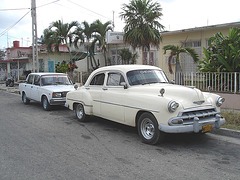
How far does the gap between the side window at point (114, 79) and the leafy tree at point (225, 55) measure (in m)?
5.33

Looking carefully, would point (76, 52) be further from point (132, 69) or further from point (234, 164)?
point (234, 164)

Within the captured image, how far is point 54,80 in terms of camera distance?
459 inches

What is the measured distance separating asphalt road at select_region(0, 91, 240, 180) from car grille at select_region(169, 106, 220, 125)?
64 centimetres

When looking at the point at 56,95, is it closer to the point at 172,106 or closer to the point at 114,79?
the point at 114,79

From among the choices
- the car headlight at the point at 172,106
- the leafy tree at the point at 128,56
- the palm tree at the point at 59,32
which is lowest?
the car headlight at the point at 172,106

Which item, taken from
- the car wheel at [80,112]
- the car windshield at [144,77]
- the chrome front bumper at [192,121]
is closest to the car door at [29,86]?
the car wheel at [80,112]

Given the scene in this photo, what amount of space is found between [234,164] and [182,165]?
965 millimetres

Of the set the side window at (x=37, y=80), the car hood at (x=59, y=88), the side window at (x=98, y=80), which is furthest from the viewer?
the side window at (x=37, y=80)

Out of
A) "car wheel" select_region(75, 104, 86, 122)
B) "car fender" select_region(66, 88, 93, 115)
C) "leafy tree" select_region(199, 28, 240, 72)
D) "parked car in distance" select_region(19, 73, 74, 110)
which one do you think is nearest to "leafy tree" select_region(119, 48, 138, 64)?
"parked car in distance" select_region(19, 73, 74, 110)

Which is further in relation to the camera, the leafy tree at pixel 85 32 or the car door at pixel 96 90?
the leafy tree at pixel 85 32

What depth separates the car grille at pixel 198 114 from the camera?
5262 millimetres

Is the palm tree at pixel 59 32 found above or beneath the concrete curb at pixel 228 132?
above

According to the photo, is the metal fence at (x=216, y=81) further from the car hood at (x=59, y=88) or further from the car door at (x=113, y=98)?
the car hood at (x=59, y=88)

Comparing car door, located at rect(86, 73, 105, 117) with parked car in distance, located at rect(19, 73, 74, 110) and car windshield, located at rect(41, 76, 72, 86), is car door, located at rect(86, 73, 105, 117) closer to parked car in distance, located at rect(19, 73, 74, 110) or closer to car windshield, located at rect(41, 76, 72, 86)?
parked car in distance, located at rect(19, 73, 74, 110)
